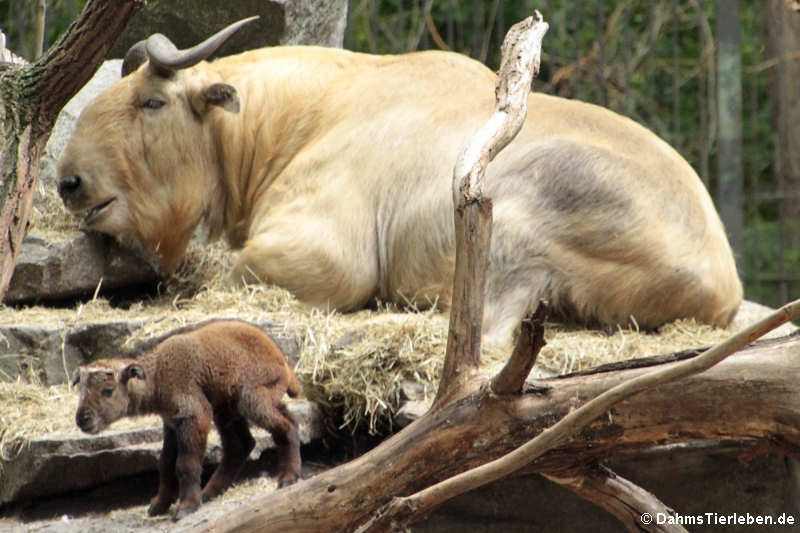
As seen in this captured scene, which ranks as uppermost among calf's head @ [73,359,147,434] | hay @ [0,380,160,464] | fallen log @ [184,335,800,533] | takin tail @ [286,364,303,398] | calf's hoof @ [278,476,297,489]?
fallen log @ [184,335,800,533]

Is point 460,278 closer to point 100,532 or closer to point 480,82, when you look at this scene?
point 100,532

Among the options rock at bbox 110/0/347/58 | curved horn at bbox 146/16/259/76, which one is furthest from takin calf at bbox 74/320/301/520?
rock at bbox 110/0/347/58

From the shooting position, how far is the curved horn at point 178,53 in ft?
17.4

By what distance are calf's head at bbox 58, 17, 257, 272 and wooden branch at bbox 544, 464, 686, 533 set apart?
10.5 feet

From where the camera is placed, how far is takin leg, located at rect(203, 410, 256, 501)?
3.77m

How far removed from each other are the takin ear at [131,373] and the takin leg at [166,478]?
0.20 m

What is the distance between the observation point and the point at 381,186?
5.37 m

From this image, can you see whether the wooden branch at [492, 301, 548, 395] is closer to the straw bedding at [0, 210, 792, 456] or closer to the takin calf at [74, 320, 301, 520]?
the takin calf at [74, 320, 301, 520]

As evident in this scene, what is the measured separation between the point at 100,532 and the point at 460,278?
1531 millimetres

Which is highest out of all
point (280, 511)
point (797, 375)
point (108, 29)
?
point (108, 29)

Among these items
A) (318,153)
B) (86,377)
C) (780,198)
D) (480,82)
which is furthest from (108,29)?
(780,198)

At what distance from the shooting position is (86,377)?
3523mm

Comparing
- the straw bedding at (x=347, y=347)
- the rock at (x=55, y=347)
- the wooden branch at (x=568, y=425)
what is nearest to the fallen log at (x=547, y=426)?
the wooden branch at (x=568, y=425)

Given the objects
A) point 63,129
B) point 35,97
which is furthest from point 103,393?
point 63,129
